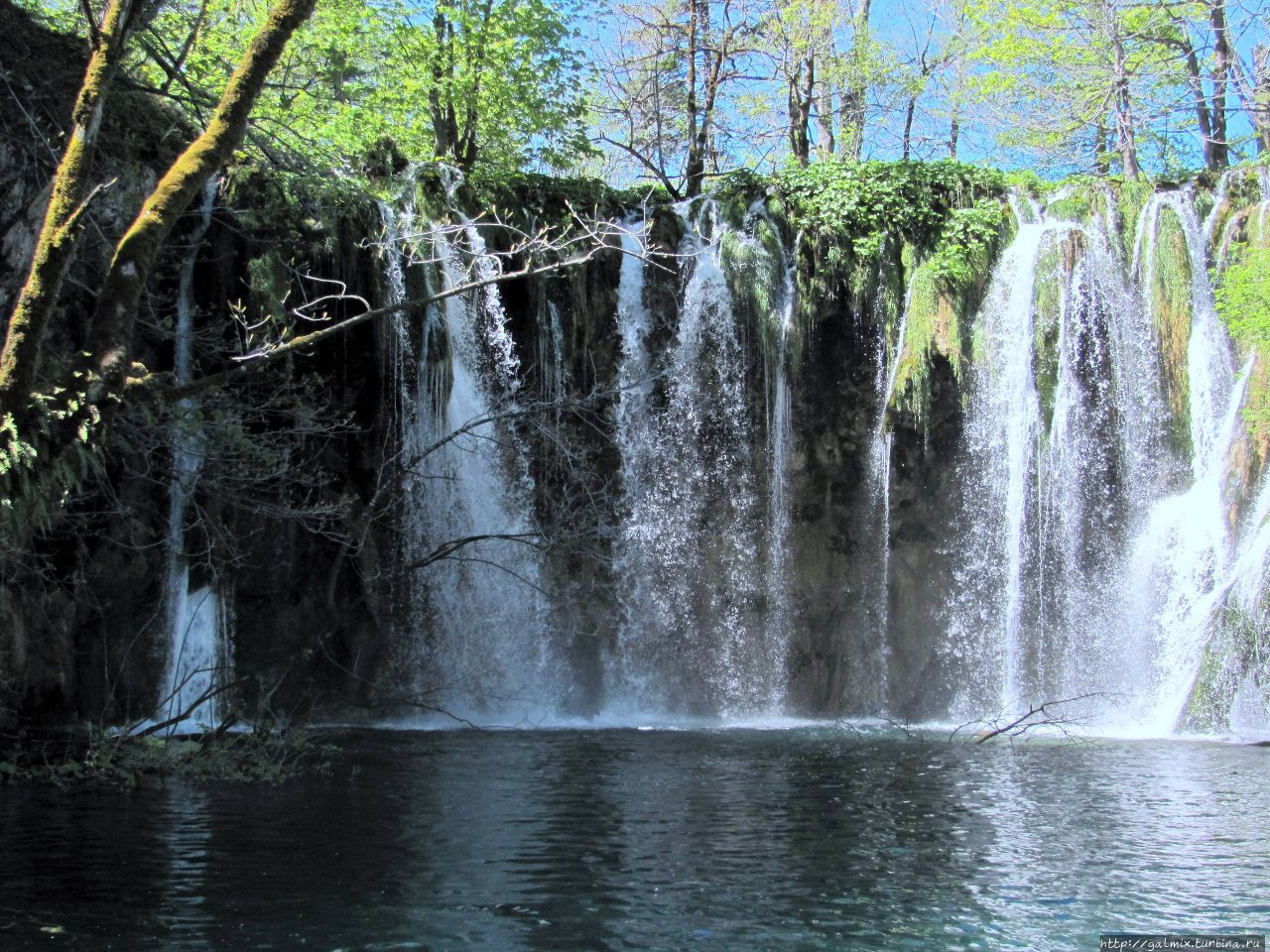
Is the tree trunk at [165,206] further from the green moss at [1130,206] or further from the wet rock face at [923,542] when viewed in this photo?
the green moss at [1130,206]

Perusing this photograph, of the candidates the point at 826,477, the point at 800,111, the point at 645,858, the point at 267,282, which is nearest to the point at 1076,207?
the point at 826,477

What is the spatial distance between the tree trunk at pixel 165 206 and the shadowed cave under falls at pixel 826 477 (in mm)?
7639

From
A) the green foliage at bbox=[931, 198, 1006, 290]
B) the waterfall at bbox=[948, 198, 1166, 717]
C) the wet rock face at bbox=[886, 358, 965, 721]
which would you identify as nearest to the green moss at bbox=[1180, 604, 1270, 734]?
the waterfall at bbox=[948, 198, 1166, 717]

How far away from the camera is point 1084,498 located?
15.4 m

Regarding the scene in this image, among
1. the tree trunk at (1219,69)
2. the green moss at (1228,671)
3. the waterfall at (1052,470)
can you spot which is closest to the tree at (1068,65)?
the tree trunk at (1219,69)

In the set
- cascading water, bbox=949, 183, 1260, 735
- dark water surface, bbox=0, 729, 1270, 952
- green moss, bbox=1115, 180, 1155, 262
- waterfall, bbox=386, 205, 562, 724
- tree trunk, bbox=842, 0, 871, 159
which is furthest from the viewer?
tree trunk, bbox=842, 0, 871, 159

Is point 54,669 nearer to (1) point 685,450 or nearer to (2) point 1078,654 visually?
(1) point 685,450

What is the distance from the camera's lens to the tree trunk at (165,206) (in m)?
6.51

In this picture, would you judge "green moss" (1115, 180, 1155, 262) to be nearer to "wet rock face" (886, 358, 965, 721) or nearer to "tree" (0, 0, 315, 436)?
"wet rock face" (886, 358, 965, 721)

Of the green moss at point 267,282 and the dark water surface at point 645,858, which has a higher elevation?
the green moss at point 267,282

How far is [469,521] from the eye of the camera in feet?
49.0

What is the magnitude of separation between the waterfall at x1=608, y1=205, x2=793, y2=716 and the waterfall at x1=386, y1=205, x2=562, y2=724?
1320 millimetres

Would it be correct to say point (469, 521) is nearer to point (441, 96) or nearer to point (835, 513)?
point (835, 513)

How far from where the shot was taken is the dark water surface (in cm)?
498
